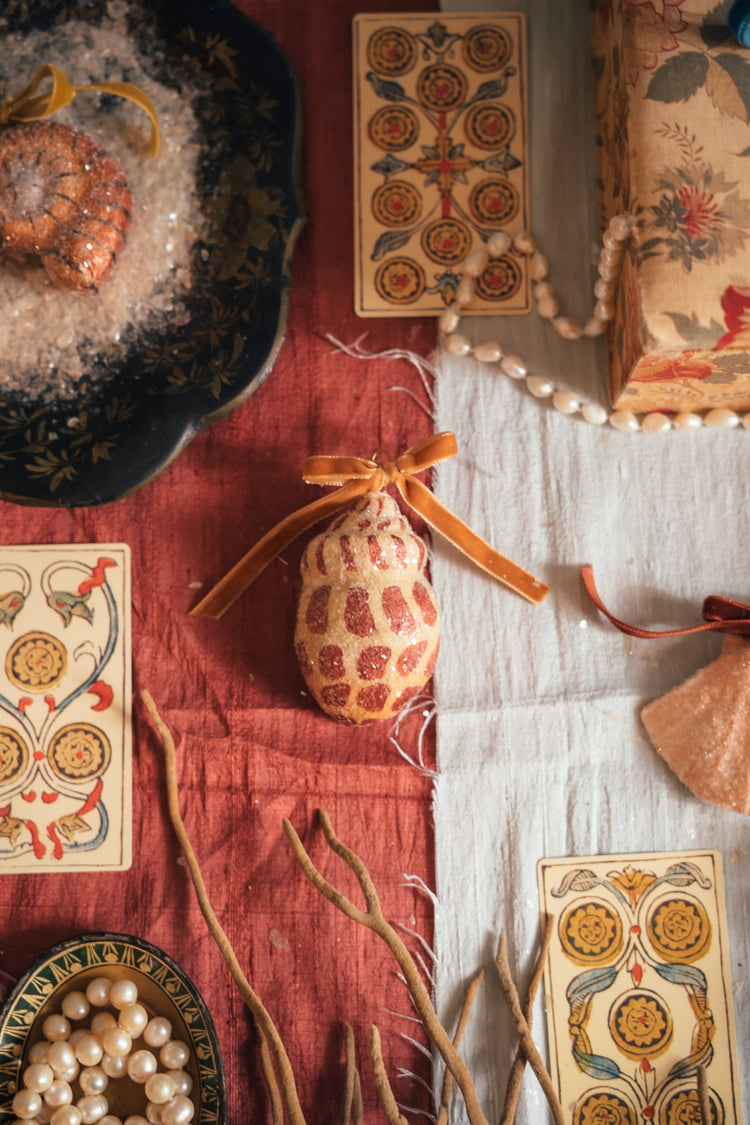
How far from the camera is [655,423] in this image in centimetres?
92

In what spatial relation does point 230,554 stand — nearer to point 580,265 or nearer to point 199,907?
point 199,907

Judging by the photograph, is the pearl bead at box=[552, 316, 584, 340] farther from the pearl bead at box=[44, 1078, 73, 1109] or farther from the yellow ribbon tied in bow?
the pearl bead at box=[44, 1078, 73, 1109]

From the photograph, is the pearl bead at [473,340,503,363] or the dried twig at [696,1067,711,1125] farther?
the pearl bead at [473,340,503,363]

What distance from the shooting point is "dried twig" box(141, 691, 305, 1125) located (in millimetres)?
798

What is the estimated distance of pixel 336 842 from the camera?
86 cm

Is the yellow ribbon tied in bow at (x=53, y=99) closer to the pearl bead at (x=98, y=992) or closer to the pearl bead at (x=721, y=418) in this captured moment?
the pearl bead at (x=721, y=418)

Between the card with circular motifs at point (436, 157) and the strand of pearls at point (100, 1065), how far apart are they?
75cm

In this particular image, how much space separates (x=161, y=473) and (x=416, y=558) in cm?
27

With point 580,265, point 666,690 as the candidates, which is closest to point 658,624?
point 666,690

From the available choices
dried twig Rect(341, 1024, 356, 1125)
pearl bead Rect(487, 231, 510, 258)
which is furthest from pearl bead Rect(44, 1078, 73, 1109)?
pearl bead Rect(487, 231, 510, 258)

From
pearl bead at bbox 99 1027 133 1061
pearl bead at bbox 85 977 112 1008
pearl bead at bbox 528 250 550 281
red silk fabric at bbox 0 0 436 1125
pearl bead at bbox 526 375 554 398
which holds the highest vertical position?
pearl bead at bbox 528 250 550 281

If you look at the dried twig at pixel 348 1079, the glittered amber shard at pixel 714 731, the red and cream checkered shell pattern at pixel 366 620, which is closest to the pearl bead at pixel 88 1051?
the dried twig at pixel 348 1079

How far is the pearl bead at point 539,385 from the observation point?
0.92m

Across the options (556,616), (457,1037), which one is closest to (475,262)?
(556,616)
